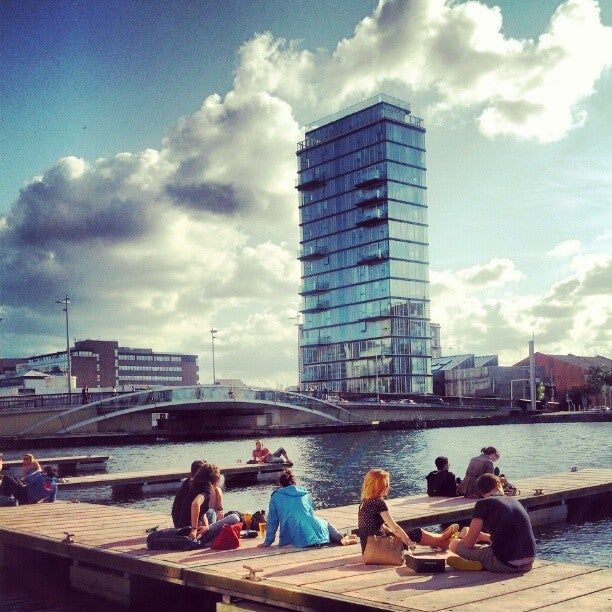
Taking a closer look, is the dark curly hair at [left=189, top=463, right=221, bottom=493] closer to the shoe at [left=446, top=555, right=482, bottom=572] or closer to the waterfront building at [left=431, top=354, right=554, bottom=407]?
the shoe at [left=446, top=555, right=482, bottom=572]

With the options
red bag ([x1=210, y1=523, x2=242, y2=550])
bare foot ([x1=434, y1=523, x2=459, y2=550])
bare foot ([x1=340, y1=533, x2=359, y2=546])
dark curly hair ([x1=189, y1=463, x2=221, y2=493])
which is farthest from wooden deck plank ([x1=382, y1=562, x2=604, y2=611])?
dark curly hair ([x1=189, y1=463, x2=221, y2=493])

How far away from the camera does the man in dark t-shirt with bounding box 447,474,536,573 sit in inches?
384

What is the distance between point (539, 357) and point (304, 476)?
392ft

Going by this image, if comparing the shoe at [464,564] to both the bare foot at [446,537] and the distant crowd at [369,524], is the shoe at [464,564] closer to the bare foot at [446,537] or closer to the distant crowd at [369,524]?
the distant crowd at [369,524]

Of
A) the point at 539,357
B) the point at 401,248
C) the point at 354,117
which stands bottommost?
the point at 539,357

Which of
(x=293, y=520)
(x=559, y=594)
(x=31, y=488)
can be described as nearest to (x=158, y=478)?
(x=31, y=488)

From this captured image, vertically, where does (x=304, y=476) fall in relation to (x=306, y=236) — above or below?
below

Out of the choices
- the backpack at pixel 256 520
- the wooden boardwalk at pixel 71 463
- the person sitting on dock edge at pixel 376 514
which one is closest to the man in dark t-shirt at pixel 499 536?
the person sitting on dock edge at pixel 376 514

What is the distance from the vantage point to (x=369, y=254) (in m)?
131

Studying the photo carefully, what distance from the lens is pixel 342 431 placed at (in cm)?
8700

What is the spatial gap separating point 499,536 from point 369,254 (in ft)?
401

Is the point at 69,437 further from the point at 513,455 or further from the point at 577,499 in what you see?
the point at 577,499

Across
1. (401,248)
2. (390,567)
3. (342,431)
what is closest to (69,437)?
(342,431)

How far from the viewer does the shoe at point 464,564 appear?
1002cm
